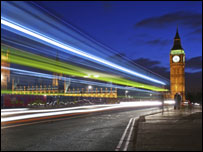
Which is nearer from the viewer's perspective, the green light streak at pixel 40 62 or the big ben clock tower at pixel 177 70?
the green light streak at pixel 40 62

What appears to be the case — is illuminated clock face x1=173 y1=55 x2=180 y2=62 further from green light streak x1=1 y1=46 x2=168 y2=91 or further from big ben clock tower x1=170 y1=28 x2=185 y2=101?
green light streak x1=1 y1=46 x2=168 y2=91

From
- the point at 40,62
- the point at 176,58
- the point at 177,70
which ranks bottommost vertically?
the point at 40,62

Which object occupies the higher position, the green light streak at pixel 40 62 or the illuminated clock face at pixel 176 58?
the illuminated clock face at pixel 176 58

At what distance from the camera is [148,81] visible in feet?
199

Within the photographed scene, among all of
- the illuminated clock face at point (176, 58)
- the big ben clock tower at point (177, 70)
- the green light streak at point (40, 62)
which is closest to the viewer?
the green light streak at point (40, 62)

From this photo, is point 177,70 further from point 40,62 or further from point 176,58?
point 40,62

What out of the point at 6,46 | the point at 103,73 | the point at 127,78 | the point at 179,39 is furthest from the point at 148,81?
the point at 179,39

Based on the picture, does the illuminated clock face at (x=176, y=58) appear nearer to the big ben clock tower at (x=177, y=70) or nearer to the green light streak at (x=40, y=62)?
the big ben clock tower at (x=177, y=70)

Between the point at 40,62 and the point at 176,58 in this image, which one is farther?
the point at 176,58

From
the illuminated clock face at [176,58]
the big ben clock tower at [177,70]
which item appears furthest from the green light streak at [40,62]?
the illuminated clock face at [176,58]

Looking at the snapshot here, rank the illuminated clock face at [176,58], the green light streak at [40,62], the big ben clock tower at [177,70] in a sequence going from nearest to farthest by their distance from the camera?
the green light streak at [40,62] → the big ben clock tower at [177,70] → the illuminated clock face at [176,58]

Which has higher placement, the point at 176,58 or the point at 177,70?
the point at 176,58

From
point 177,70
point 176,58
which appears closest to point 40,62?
point 177,70

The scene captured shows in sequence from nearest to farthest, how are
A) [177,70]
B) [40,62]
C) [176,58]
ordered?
[40,62]
[177,70]
[176,58]
